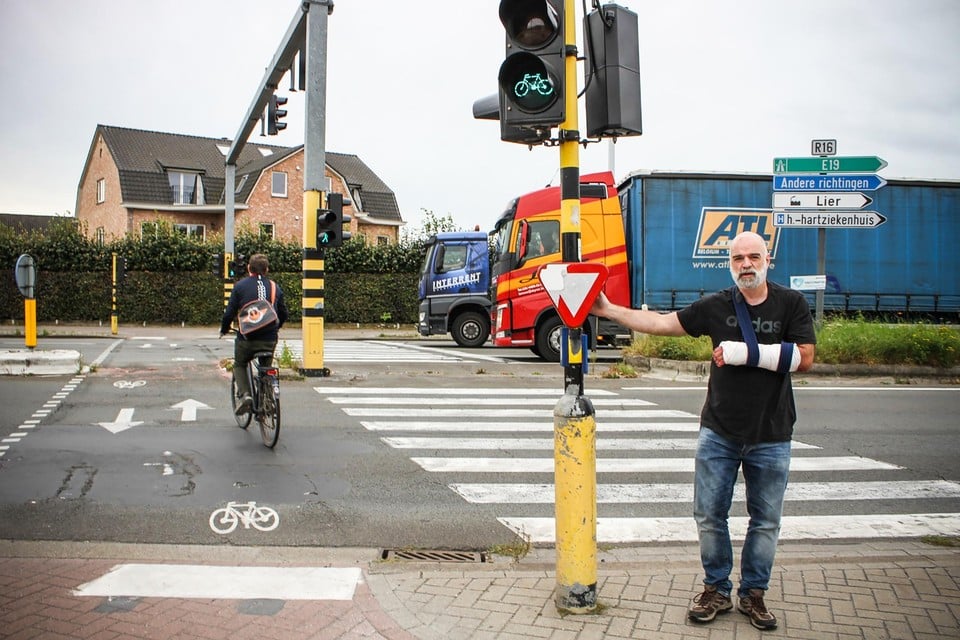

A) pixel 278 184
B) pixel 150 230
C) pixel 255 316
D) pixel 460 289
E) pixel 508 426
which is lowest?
pixel 508 426

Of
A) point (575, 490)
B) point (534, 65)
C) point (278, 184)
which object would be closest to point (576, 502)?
point (575, 490)

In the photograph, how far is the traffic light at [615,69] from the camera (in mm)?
4500

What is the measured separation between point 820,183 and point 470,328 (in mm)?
10877

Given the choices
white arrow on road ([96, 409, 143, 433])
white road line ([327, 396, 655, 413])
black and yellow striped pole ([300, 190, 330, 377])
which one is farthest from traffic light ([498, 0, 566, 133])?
black and yellow striped pole ([300, 190, 330, 377])

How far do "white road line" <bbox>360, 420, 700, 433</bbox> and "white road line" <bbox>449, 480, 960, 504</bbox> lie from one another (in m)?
2.22

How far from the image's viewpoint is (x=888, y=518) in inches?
240

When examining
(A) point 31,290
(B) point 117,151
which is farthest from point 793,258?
(B) point 117,151

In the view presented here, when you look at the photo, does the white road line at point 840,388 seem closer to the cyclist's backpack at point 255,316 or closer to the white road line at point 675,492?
the white road line at point 675,492

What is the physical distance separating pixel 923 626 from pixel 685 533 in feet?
6.20

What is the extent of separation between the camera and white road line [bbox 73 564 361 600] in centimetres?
436

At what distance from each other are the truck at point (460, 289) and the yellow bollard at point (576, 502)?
18.9m

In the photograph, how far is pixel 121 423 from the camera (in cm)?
904

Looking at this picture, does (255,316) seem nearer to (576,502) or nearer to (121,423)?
(121,423)

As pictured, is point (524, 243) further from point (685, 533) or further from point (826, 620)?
point (826, 620)
